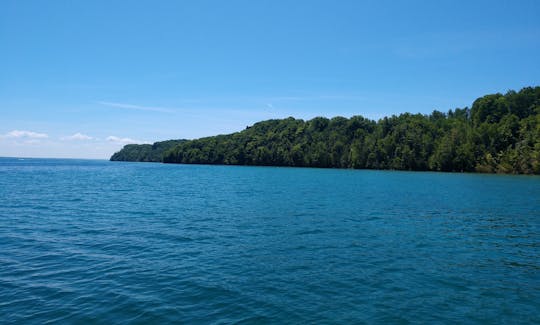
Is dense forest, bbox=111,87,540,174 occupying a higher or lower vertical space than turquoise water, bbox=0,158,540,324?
higher

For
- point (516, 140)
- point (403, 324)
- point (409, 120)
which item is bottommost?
point (403, 324)

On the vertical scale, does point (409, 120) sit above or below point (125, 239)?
above

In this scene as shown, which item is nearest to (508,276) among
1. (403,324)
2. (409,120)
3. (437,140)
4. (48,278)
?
(403,324)

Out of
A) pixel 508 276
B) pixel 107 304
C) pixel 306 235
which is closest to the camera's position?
pixel 107 304

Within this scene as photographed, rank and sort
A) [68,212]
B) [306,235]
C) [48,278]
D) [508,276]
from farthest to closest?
[68,212] → [306,235] → [508,276] → [48,278]

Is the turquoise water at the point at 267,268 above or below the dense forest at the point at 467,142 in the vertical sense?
below

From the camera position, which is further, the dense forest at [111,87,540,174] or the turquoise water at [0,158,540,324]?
the dense forest at [111,87,540,174]

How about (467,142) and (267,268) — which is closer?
(267,268)

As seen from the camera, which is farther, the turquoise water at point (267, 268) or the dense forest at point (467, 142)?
the dense forest at point (467, 142)

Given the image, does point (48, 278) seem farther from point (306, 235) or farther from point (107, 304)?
point (306, 235)

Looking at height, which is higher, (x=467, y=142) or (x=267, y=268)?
(x=467, y=142)

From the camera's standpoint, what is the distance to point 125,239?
2409 cm

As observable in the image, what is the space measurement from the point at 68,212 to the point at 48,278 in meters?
22.0

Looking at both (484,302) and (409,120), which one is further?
(409,120)
